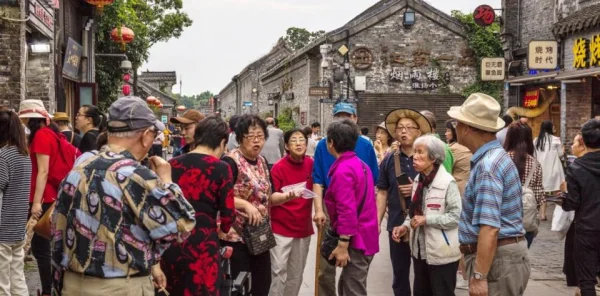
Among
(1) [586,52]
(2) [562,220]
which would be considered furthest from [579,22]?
(2) [562,220]

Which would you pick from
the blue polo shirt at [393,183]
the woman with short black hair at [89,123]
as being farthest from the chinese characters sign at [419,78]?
the blue polo shirt at [393,183]

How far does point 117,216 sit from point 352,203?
8.84ft

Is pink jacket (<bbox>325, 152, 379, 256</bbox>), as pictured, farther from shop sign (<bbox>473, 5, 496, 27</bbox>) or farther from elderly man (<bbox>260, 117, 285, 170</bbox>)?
shop sign (<bbox>473, 5, 496, 27</bbox>)

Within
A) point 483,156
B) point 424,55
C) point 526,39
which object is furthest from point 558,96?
point 483,156

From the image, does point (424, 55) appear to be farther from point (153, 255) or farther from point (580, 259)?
point (153, 255)

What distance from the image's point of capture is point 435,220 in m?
5.81

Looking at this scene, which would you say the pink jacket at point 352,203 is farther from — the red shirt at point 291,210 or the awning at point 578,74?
the awning at point 578,74

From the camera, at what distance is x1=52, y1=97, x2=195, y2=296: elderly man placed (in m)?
3.68

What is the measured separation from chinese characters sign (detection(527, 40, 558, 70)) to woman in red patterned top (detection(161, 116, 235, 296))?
16009 millimetres

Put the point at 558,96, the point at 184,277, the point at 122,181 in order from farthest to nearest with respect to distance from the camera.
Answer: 1. the point at 558,96
2. the point at 184,277
3. the point at 122,181

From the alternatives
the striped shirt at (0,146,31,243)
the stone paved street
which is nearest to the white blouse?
the stone paved street

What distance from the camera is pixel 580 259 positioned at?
680 cm

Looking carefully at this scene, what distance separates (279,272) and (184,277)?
1.94 m

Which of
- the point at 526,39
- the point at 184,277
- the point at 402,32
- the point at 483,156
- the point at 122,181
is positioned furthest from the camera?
the point at 402,32
